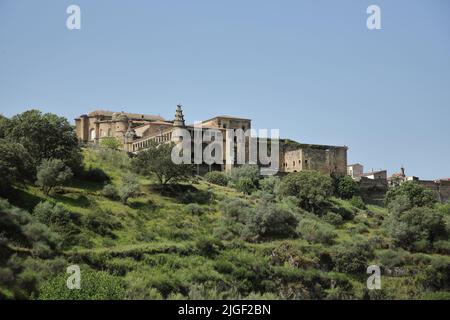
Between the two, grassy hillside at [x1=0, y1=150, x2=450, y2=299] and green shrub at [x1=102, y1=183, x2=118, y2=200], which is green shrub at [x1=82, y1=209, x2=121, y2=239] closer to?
grassy hillside at [x1=0, y1=150, x2=450, y2=299]

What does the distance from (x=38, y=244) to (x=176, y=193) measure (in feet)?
66.1

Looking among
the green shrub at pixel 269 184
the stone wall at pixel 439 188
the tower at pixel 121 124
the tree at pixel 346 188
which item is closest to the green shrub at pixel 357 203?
the tree at pixel 346 188

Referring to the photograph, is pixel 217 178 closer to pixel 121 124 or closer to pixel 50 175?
pixel 50 175

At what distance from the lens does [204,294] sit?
124ft

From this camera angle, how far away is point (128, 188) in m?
52.3

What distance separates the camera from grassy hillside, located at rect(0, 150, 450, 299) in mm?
38312

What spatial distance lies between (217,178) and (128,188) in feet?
57.2

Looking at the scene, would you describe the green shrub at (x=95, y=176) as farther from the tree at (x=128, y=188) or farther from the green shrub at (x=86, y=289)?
the green shrub at (x=86, y=289)

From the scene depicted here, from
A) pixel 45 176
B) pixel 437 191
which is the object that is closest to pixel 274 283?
pixel 45 176

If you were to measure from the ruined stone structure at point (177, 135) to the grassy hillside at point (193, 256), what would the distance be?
2110 centimetres

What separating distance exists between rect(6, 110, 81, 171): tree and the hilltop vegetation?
22cm

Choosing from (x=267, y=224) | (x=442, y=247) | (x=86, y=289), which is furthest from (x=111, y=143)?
(x=86, y=289)
